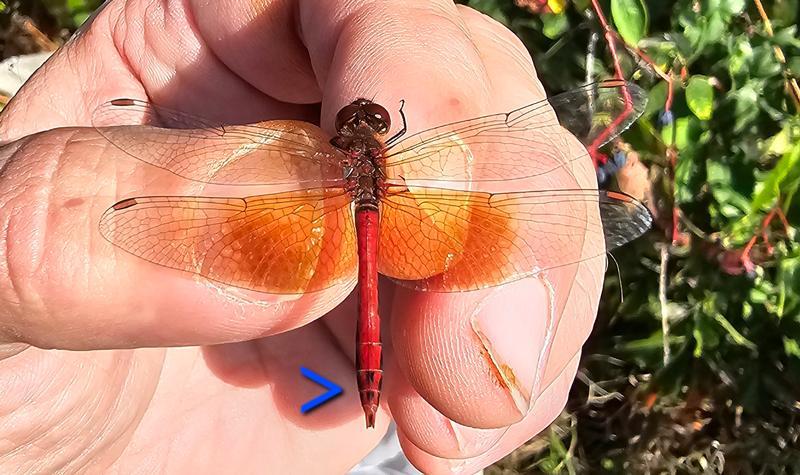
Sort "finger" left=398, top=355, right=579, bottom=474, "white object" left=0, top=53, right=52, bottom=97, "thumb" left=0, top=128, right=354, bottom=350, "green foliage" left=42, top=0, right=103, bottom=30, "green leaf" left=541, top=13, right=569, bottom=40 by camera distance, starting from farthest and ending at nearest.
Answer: "green foliage" left=42, top=0, right=103, bottom=30, "white object" left=0, top=53, right=52, bottom=97, "green leaf" left=541, top=13, right=569, bottom=40, "finger" left=398, top=355, right=579, bottom=474, "thumb" left=0, top=128, right=354, bottom=350

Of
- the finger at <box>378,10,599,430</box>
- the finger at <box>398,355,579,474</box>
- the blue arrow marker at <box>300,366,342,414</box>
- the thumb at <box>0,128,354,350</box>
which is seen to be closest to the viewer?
the thumb at <box>0,128,354,350</box>

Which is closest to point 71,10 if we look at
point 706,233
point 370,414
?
point 370,414

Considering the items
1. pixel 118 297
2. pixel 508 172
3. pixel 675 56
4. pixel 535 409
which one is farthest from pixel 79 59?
pixel 675 56

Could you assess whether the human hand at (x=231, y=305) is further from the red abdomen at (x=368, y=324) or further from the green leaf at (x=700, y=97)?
the green leaf at (x=700, y=97)

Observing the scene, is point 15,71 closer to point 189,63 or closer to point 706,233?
point 189,63

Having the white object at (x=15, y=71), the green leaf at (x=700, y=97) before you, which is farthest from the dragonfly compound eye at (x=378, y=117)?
the white object at (x=15, y=71)

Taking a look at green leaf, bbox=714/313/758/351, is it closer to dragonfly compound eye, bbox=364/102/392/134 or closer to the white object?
dragonfly compound eye, bbox=364/102/392/134

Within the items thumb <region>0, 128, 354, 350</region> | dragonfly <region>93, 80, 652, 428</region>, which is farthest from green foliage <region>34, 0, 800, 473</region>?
thumb <region>0, 128, 354, 350</region>

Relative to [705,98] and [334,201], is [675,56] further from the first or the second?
[334,201]
